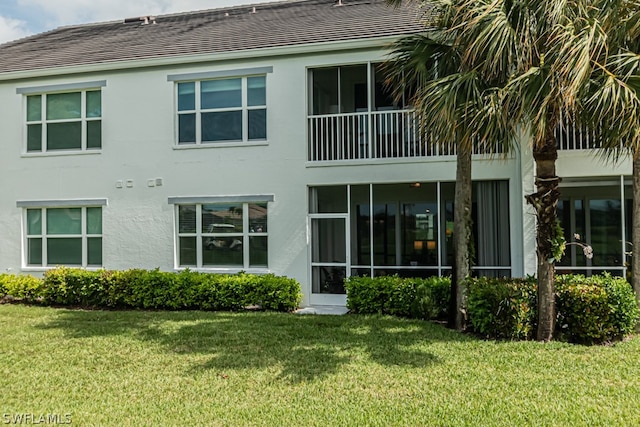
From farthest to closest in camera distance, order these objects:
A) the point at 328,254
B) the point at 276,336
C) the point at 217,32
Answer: the point at 217,32, the point at 328,254, the point at 276,336

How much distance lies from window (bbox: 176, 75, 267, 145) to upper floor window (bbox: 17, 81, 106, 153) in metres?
2.57

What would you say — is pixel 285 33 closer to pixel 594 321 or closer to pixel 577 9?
pixel 577 9

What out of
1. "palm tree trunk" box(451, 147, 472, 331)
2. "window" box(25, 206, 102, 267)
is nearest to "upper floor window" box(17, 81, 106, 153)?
"window" box(25, 206, 102, 267)

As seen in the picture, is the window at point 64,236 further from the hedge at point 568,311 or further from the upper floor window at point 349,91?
the hedge at point 568,311

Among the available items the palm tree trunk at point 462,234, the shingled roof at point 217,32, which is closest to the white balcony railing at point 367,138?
the shingled roof at point 217,32

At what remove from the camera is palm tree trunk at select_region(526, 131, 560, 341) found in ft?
28.0

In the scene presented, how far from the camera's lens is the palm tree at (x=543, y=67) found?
23.9 ft

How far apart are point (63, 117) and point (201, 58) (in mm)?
4603

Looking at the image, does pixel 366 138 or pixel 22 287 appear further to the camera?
pixel 22 287

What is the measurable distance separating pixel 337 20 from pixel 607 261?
1010 centimetres

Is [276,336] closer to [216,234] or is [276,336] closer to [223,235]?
[223,235]

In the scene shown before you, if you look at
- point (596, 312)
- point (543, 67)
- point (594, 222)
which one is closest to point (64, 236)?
point (543, 67)

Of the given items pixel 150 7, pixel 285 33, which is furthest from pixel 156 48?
pixel 150 7

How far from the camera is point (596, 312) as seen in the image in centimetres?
868
